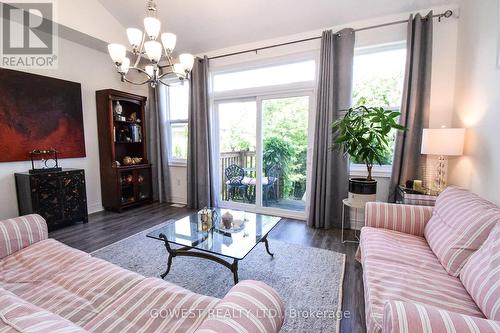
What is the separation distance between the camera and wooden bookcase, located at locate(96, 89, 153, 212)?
12.2ft

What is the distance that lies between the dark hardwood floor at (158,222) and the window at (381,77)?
3.52ft

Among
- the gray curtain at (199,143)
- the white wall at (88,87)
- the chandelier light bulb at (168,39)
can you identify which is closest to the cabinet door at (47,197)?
the white wall at (88,87)

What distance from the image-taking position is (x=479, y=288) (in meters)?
1.07

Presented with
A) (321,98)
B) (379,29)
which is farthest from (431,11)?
(321,98)

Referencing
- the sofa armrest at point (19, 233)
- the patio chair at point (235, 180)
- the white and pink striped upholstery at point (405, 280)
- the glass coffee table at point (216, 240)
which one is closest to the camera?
the white and pink striped upholstery at point (405, 280)

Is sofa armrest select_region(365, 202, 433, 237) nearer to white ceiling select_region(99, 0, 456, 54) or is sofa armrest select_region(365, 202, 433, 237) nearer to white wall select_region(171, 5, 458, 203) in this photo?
white wall select_region(171, 5, 458, 203)

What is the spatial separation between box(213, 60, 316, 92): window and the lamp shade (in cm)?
165

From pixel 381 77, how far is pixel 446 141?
4.14 ft

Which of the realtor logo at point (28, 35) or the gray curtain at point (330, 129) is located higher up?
the realtor logo at point (28, 35)

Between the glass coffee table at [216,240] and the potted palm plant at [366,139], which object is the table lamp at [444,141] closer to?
the potted palm plant at [366,139]

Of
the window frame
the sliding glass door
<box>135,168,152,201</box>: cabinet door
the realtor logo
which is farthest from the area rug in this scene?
the realtor logo

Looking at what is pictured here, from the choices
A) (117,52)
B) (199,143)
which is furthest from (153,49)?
(199,143)

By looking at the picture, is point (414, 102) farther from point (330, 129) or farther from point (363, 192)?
point (363, 192)

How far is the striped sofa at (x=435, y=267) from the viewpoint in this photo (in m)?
0.83
